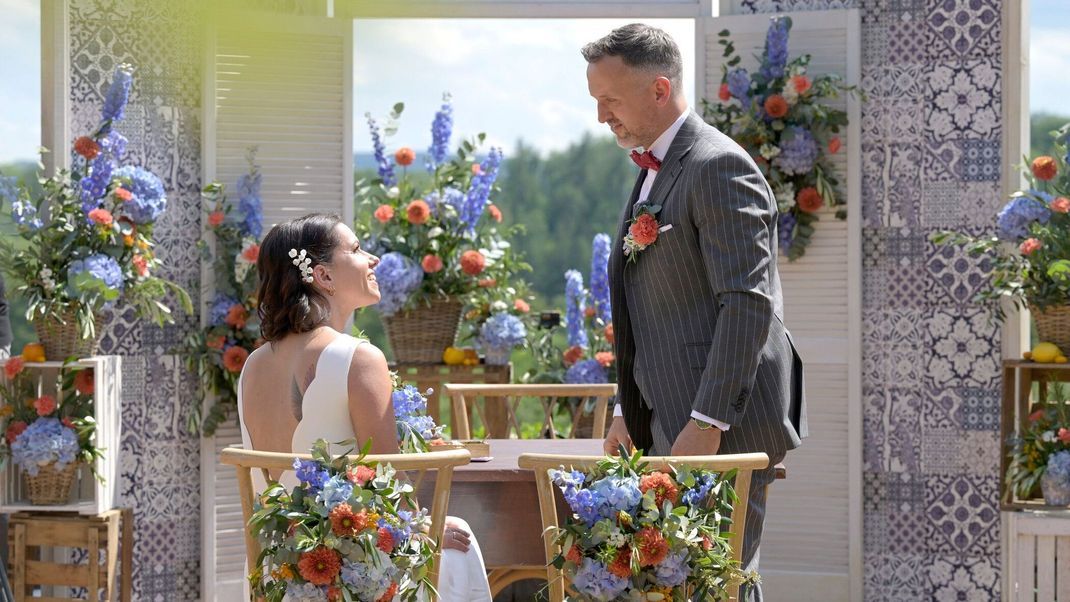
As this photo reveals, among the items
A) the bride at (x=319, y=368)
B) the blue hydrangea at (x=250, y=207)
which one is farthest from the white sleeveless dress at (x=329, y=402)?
the blue hydrangea at (x=250, y=207)

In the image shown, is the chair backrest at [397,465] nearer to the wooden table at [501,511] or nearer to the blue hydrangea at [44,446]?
the wooden table at [501,511]

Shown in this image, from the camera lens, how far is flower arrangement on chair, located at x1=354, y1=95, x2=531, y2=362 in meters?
5.12

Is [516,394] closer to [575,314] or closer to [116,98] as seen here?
[575,314]

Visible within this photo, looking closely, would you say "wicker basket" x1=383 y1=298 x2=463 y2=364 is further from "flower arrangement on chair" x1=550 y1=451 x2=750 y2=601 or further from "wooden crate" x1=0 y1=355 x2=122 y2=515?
"flower arrangement on chair" x1=550 y1=451 x2=750 y2=601

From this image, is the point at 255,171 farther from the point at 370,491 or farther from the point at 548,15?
the point at 370,491

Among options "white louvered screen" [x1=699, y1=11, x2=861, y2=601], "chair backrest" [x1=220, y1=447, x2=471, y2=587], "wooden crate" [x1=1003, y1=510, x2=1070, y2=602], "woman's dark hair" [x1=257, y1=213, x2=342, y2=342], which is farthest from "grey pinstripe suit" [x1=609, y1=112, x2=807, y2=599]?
"white louvered screen" [x1=699, y1=11, x2=861, y2=601]

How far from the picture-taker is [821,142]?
4.85 m

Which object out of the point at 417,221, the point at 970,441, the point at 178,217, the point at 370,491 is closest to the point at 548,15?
the point at 417,221

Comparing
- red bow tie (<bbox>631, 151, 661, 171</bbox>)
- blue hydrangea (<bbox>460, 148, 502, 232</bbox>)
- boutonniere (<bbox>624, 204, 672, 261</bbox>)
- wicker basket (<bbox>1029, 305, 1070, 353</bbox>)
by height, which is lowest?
wicker basket (<bbox>1029, 305, 1070, 353</bbox>)

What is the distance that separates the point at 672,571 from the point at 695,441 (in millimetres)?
391

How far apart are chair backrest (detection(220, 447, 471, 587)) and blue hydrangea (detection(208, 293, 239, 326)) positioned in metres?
2.57

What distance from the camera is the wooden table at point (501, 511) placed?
9.09 feet

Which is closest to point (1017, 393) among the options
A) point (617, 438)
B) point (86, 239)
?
point (617, 438)

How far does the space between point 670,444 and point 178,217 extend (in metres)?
2.98
